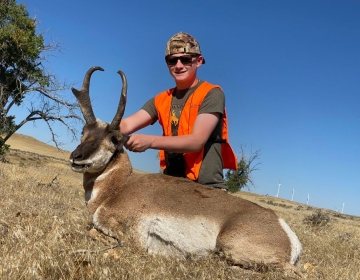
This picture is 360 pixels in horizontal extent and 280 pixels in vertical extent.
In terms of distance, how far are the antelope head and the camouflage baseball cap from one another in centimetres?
104

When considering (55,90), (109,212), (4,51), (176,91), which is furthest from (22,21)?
(109,212)

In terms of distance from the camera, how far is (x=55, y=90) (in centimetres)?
2806

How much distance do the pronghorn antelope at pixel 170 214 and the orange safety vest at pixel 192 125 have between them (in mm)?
867

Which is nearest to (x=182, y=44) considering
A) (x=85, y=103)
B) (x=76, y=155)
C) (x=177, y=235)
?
(x=85, y=103)

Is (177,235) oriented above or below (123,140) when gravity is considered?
below

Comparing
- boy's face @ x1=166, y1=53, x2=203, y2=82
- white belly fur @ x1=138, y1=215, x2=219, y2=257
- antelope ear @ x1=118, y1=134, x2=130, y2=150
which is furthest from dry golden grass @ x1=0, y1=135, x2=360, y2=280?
boy's face @ x1=166, y1=53, x2=203, y2=82

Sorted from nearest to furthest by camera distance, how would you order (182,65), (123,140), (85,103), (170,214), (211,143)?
(170,214) → (123,140) → (85,103) → (211,143) → (182,65)

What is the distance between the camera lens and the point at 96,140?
5.44 metres

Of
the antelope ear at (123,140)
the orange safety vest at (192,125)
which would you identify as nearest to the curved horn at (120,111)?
the antelope ear at (123,140)

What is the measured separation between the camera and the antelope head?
523cm

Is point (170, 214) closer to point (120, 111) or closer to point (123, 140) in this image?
point (123, 140)

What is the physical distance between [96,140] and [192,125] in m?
1.59

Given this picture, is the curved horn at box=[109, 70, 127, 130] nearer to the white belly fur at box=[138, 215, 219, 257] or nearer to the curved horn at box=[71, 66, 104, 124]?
the curved horn at box=[71, 66, 104, 124]

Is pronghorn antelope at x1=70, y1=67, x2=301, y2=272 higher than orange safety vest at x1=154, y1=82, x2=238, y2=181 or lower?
lower
